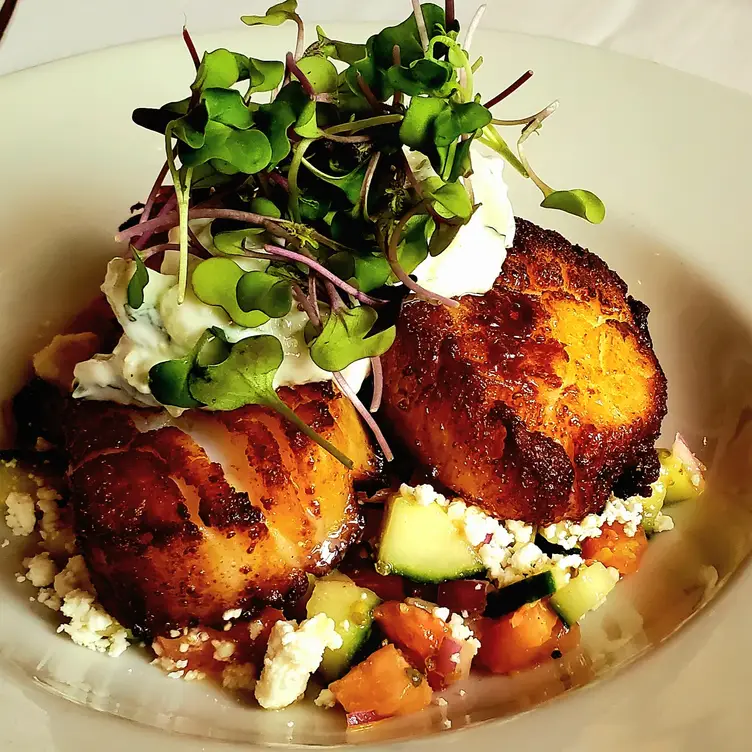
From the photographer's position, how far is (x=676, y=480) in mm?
2131

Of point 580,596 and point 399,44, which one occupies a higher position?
point 399,44

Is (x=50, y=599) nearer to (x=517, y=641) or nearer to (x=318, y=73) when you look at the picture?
(x=517, y=641)

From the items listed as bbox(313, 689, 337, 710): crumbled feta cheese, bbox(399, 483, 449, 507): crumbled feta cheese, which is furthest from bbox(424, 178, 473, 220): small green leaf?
bbox(313, 689, 337, 710): crumbled feta cheese

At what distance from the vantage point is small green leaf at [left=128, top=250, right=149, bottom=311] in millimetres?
1586

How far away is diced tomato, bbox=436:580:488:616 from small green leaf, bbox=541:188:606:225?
814mm

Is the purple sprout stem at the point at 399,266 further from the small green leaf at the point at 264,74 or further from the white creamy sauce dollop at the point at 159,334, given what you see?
the small green leaf at the point at 264,74

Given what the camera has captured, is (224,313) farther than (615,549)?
No

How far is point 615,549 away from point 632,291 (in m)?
0.89

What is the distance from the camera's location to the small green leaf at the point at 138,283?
159 centimetres

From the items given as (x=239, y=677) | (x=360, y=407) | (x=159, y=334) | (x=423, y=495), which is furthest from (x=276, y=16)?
(x=239, y=677)

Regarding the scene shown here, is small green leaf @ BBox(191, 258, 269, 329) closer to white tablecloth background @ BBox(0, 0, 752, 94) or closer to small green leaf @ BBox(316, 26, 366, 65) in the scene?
small green leaf @ BBox(316, 26, 366, 65)

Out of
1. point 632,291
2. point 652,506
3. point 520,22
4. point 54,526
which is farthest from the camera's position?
point 520,22

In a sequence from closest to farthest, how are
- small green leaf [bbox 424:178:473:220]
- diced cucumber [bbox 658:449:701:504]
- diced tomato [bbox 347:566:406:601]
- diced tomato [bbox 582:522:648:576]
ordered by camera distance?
small green leaf [bbox 424:178:473:220] < diced tomato [bbox 347:566:406:601] < diced tomato [bbox 582:522:648:576] < diced cucumber [bbox 658:449:701:504]

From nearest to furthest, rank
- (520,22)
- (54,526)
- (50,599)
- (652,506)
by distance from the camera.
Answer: (50,599), (54,526), (652,506), (520,22)
